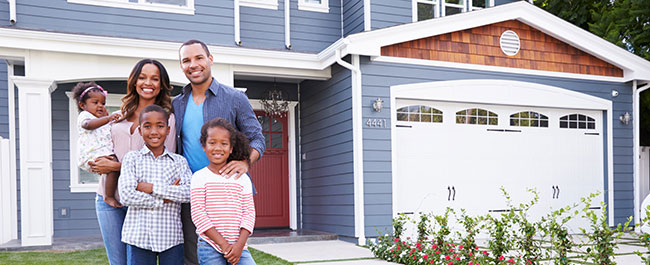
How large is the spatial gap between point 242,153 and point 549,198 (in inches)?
281

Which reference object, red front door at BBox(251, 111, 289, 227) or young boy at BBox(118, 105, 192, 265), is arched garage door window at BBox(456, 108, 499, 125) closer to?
red front door at BBox(251, 111, 289, 227)

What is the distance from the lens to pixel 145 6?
309 inches

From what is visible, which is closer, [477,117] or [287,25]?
[477,117]

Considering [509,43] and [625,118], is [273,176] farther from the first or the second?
[625,118]

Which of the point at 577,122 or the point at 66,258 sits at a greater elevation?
the point at 577,122

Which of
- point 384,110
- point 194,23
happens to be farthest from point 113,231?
point 194,23

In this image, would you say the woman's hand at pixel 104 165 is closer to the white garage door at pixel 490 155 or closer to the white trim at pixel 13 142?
the white garage door at pixel 490 155

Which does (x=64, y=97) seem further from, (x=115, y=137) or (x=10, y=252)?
(x=115, y=137)

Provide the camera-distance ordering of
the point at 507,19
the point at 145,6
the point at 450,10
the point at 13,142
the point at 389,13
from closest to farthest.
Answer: the point at 13,142, the point at 145,6, the point at 507,19, the point at 389,13, the point at 450,10

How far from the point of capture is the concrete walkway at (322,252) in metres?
5.90

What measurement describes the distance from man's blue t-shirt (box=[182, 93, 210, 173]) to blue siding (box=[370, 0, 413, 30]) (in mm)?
6528

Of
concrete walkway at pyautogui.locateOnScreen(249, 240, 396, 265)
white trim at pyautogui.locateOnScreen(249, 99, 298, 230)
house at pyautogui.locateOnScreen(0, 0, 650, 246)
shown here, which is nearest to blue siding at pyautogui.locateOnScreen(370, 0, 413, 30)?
house at pyautogui.locateOnScreen(0, 0, 650, 246)

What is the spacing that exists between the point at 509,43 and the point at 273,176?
428cm

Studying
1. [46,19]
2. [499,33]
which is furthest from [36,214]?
[499,33]
